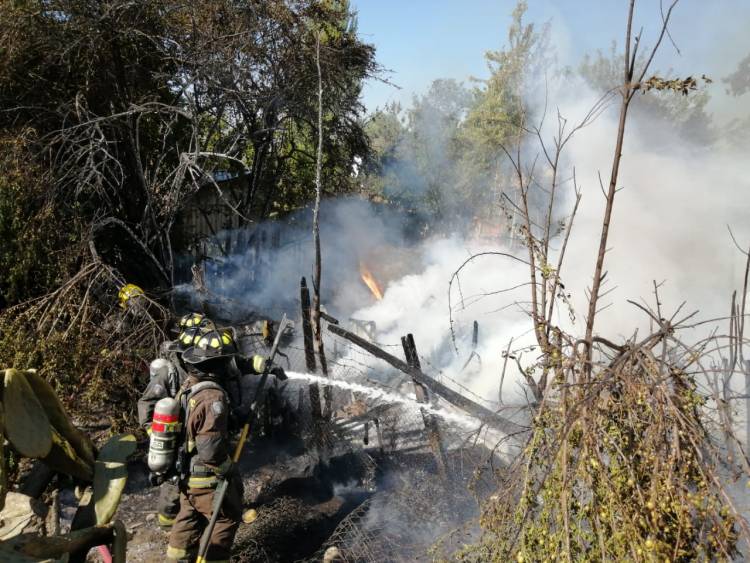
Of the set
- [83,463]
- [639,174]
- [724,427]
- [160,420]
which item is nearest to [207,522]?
[160,420]

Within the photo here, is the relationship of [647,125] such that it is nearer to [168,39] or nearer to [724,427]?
[168,39]

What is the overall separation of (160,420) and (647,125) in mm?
25098

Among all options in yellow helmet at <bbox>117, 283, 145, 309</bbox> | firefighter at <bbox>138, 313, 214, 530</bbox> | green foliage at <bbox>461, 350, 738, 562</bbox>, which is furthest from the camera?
yellow helmet at <bbox>117, 283, 145, 309</bbox>

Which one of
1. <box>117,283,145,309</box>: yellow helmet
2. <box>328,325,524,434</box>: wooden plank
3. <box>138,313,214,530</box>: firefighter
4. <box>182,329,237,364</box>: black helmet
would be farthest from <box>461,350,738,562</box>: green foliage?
<box>117,283,145,309</box>: yellow helmet

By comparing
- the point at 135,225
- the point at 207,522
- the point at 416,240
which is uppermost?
the point at 416,240

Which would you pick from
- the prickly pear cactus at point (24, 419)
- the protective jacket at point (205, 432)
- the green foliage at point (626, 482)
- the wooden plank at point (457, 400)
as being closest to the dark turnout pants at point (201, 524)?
the protective jacket at point (205, 432)

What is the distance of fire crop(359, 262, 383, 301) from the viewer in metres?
15.5

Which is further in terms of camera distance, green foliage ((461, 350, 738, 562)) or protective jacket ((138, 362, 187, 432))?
protective jacket ((138, 362, 187, 432))

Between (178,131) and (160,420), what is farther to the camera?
(178,131)

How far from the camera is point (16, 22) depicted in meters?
6.73

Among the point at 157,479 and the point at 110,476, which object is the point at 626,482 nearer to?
the point at 110,476

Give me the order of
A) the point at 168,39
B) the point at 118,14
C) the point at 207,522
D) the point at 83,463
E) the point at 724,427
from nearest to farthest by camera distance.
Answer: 1. the point at 724,427
2. the point at 83,463
3. the point at 207,522
4. the point at 118,14
5. the point at 168,39

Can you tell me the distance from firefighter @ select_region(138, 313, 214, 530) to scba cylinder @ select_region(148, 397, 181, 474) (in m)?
0.38

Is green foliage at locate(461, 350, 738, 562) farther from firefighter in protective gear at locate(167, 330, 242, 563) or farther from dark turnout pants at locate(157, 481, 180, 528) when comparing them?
dark turnout pants at locate(157, 481, 180, 528)
